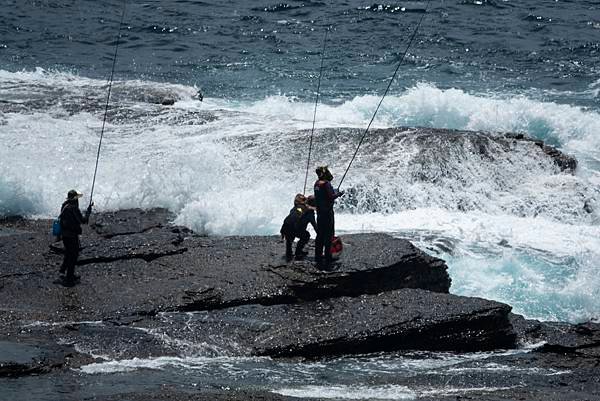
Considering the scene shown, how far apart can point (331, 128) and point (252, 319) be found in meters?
8.55

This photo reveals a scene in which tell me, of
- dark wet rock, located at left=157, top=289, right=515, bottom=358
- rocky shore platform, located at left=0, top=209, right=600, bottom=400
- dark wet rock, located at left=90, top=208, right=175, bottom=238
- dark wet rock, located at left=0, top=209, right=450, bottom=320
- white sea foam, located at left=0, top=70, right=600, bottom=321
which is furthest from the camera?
white sea foam, located at left=0, top=70, right=600, bottom=321

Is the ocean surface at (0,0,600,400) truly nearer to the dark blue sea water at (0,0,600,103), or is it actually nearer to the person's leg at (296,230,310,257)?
the dark blue sea water at (0,0,600,103)

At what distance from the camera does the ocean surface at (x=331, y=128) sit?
48.2 ft

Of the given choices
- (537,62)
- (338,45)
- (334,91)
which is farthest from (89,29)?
(537,62)

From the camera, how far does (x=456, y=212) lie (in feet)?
55.4

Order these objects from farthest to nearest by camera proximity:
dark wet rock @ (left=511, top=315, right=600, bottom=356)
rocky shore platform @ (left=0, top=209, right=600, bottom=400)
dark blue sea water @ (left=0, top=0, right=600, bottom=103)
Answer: dark blue sea water @ (left=0, top=0, right=600, bottom=103) → dark wet rock @ (left=511, top=315, right=600, bottom=356) → rocky shore platform @ (left=0, top=209, right=600, bottom=400)

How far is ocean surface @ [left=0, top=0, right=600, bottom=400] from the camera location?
1468cm

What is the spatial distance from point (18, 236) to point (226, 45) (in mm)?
17842

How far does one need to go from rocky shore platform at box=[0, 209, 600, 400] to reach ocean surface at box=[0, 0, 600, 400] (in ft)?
0.96

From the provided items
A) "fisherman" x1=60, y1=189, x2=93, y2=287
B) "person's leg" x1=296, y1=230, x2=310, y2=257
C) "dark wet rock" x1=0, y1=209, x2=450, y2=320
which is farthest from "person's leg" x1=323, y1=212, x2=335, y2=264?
"fisherman" x1=60, y1=189, x2=93, y2=287

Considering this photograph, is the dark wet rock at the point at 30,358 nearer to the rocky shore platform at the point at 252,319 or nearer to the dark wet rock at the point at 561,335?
the rocky shore platform at the point at 252,319

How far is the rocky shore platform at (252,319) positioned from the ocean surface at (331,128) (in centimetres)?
29

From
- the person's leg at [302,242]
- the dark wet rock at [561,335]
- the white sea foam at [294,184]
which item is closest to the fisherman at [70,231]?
the person's leg at [302,242]

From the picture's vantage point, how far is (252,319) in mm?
11352
